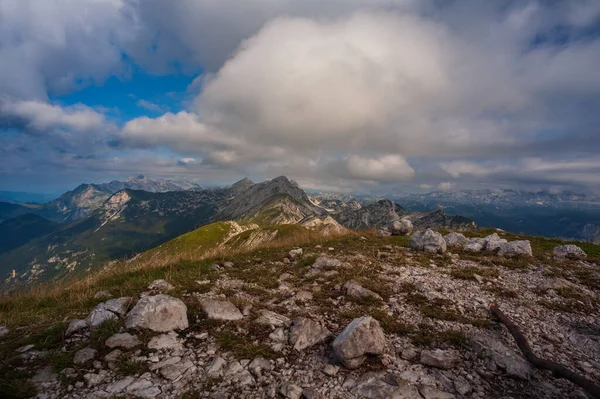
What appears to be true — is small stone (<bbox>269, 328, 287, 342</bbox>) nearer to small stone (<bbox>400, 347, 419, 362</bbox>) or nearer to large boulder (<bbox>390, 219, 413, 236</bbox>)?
small stone (<bbox>400, 347, 419, 362</bbox>)

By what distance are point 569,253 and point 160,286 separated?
2423cm

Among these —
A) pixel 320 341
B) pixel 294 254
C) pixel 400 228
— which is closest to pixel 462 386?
pixel 320 341

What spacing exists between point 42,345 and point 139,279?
4.66 meters

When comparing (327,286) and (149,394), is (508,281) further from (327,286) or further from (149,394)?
(149,394)

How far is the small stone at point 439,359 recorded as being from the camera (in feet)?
19.4

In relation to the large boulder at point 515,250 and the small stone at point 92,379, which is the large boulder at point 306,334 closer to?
the small stone at point 92,379

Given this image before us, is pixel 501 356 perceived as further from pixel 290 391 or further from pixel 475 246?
pixel 475 246

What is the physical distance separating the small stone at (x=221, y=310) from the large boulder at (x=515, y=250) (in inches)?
645

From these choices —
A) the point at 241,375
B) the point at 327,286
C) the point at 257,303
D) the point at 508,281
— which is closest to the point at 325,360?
the point at 241,375

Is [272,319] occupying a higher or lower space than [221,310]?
lower

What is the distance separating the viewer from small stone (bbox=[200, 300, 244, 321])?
7825 mm

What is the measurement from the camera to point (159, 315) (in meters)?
7.31

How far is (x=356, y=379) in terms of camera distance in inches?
223

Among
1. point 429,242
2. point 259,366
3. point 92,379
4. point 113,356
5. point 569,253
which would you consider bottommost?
point 569,253
